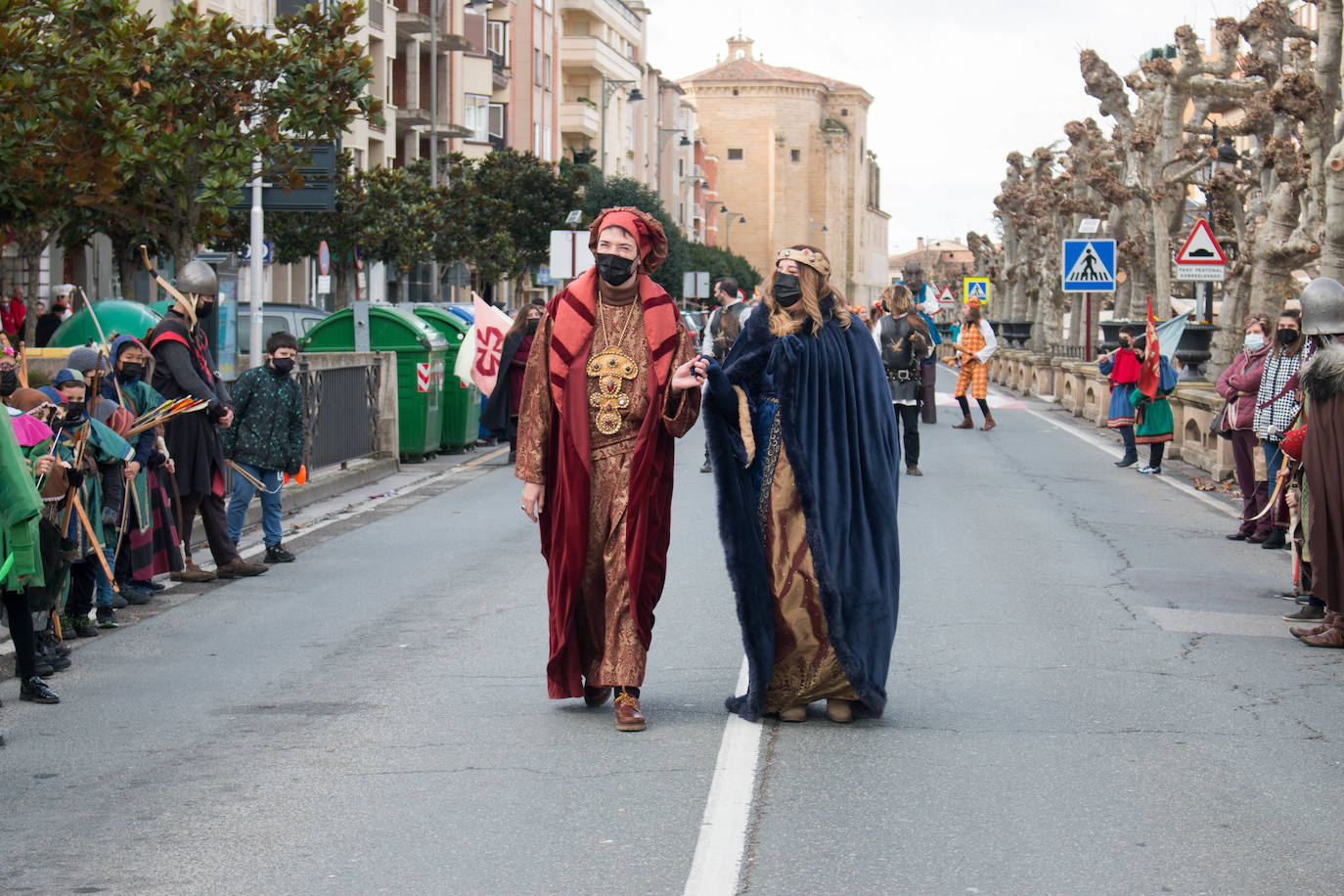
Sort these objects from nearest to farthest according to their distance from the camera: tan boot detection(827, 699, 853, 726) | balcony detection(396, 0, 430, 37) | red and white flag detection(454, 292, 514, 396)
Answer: tan boot detection(827, 699, 853, 726) → red and white flag detection(454, 292, 514, 396) → balcony detection(396, 0, 430, 37)

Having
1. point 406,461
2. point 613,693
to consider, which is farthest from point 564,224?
point 613,693

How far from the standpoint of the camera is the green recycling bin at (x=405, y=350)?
777 inches

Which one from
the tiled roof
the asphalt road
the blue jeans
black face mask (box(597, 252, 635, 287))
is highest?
the tiled roof

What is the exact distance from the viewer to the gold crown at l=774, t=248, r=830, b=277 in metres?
6.48

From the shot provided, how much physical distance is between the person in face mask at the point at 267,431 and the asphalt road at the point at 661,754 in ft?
2.65

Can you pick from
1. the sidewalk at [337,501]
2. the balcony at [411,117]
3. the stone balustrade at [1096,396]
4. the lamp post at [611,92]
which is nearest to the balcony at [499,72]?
the lamp post at [611,92]

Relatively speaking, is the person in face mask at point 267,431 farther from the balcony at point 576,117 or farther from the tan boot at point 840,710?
the balcony at point 576,117

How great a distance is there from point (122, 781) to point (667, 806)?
1.93 metres

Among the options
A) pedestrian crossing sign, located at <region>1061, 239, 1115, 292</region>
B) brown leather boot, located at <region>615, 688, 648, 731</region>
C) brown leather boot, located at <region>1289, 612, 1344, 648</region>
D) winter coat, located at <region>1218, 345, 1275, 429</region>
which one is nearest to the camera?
brown leather boot, located at <region>615, 688, 648, 731</region>

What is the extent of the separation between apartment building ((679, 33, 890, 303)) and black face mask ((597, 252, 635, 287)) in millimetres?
125867

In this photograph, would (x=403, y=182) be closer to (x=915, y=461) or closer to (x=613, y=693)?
(x=915, y=461)

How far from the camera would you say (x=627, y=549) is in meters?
6.52

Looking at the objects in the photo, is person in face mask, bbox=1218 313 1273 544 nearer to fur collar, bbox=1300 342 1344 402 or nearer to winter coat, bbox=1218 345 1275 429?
winter coat, bbox=1218 345 1275 429

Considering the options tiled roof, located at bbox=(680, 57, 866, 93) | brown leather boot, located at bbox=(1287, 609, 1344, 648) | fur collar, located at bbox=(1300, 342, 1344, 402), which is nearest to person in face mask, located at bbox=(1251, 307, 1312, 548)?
brown leather boot, located at bbox=(1287, 609, 1344, 648)
